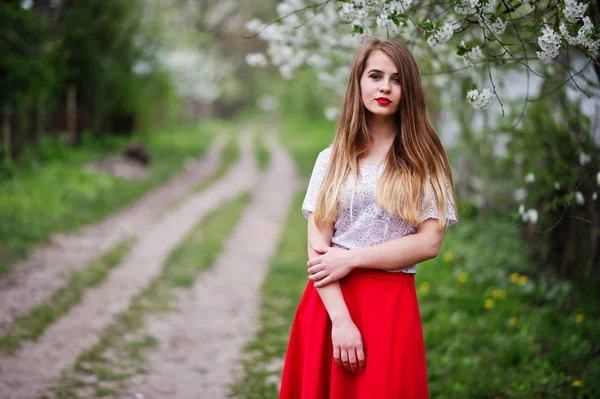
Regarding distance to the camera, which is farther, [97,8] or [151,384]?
[97,8]

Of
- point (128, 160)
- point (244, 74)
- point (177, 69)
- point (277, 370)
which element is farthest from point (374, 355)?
point (244, 74)

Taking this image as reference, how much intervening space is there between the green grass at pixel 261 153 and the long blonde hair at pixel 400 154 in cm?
1486

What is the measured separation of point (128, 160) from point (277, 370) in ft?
34.6

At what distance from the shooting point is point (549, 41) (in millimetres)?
2309

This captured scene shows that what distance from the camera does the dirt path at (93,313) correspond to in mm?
4004

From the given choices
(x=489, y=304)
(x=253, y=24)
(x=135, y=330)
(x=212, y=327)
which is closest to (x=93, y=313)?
(x=135, y=330)

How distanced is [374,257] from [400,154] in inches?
17.2

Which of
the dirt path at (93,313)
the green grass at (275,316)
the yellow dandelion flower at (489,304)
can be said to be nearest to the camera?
the dirt path at (93,313)

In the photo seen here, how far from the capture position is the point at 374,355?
212cm

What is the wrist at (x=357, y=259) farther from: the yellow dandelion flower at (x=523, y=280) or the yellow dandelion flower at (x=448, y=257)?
the yellow dandelion flower at (x=448, y=257)

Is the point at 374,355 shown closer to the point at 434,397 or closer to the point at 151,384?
the point at 434,397

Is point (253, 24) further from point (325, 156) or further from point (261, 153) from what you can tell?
point (261, 153)

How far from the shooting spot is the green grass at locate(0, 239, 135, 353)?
4648 mm

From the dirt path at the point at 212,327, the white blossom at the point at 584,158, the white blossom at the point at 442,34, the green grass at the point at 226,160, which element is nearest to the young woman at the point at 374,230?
the white blossom at the point at 442,34
